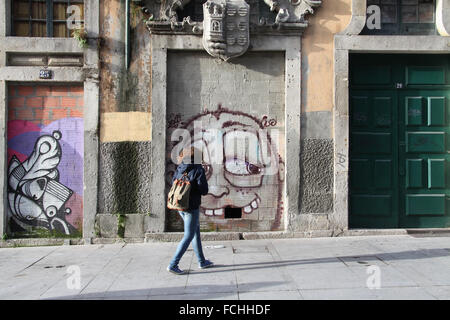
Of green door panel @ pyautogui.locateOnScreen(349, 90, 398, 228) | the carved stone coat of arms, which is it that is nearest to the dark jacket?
the carved stone coat of arms

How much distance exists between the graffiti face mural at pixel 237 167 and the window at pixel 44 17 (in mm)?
2817

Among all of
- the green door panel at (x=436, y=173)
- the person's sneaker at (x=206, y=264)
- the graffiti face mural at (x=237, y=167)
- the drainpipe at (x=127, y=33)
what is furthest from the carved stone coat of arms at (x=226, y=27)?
the green door panel at (x=436, y=173)

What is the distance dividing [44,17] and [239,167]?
449cm

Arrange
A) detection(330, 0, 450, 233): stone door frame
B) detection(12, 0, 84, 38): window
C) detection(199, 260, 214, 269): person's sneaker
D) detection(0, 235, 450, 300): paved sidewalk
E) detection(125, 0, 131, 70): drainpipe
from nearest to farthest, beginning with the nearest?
1. detection(0, 235, 450, 300): paved sidewalk
2. detection(199, 260, 214, 269): person's sneaker
3. detection(125, 0, 131, 70): drainpipe
4. detection(330, 0, 450, 233): stone door frame
5. detection(12, 0, 84, 38): window

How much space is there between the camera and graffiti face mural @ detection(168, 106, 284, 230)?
7.53 metres

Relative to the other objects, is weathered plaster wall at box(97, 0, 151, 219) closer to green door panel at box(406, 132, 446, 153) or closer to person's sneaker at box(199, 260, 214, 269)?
person's sneaker at box(199, 260, 214, 269)

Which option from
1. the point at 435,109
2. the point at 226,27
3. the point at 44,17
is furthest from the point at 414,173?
the point at 44,17

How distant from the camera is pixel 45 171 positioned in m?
7.51

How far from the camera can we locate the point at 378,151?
772 centimetres

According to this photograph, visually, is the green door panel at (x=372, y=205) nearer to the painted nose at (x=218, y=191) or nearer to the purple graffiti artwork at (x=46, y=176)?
the painted nose at (x=218, y=191)

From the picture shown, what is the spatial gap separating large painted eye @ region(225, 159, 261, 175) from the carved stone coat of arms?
1896mm

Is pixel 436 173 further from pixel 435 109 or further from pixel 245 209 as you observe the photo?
pixel 245 209

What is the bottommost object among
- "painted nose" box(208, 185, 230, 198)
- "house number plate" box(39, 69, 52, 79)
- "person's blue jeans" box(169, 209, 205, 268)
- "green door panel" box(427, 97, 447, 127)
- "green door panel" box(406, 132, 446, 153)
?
"person's blue jeans" box(169, 209, 205, 268)

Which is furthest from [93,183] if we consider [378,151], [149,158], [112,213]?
[378,151]
